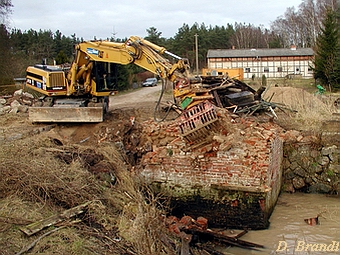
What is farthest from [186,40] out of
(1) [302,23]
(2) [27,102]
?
(2) [27,102]

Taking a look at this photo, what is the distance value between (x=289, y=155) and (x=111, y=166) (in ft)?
15.3

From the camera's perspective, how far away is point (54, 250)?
16.5 ft

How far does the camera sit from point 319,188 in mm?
9969

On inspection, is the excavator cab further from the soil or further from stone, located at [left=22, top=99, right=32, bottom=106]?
stone, located at [left=22, top=99, right=32, bottom=106]

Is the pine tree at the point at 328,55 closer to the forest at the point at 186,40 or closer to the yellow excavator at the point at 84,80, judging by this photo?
the forest at the point at 186,40

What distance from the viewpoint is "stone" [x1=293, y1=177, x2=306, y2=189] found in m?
10.1

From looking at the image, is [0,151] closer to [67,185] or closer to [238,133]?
[67,185]

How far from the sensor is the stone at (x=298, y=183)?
10.1 meters

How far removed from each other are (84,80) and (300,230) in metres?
7.09

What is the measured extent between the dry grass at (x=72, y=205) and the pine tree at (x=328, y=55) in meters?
20.3

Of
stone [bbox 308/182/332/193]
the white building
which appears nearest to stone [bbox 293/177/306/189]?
stone [bbox 308/182/332/193]

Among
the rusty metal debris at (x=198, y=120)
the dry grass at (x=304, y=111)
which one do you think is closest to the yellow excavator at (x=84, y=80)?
the rusty metal debris at (x=198, y=120)

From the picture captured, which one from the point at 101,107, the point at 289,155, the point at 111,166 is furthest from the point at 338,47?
the point at 111,166

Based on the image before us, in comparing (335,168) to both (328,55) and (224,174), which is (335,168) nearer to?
(224,174)
